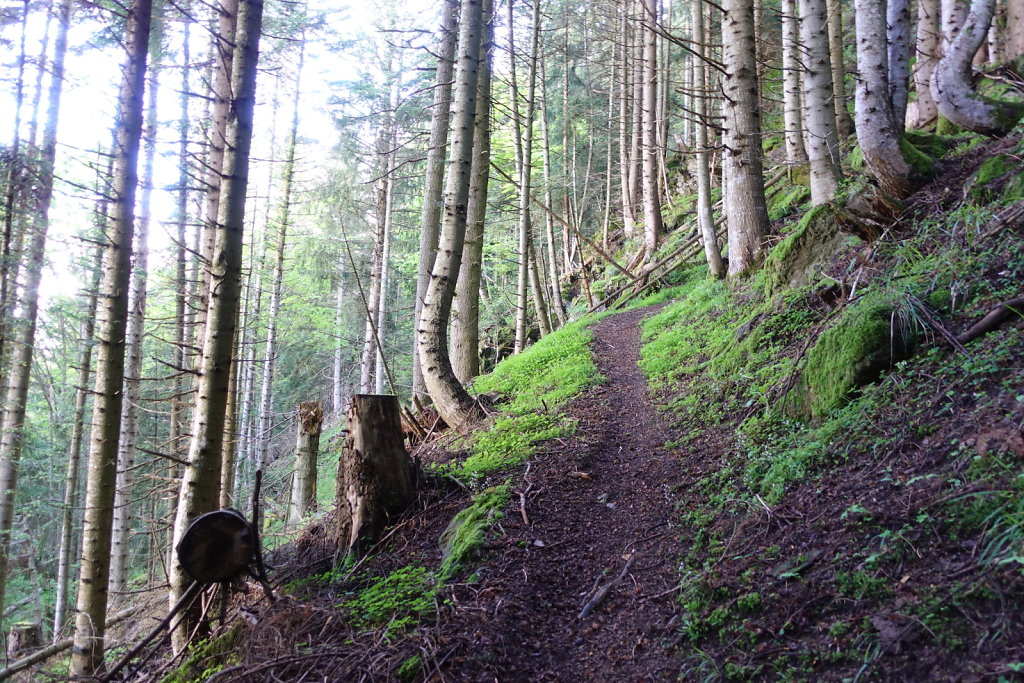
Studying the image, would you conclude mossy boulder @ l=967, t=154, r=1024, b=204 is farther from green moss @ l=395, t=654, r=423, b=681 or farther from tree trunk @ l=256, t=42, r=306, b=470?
tree trunk @ l=256, t=42, r=306, b=470

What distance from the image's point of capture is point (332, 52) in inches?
525

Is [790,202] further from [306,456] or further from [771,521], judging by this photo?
[306,456]

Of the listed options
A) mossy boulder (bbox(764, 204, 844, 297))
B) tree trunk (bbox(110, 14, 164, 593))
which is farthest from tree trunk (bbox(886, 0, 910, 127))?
tree trunk (bbox(110, 14, 164, 593))

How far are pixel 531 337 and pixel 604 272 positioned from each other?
10.1 feet

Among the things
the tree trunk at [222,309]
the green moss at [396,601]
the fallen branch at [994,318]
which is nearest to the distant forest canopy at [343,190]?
the tree trunk at [222,309]

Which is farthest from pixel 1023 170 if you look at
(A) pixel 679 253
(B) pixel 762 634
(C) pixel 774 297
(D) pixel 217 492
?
(A) pixel 679 253

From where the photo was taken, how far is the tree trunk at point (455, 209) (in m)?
6.58

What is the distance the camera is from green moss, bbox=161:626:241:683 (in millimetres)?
3576

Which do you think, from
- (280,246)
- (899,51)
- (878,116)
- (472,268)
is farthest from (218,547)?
(280,246)

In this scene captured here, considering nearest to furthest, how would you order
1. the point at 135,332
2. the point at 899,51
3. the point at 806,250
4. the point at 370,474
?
the point at 370,474, the point at 806,250, the point at 899,51, the point at 135,332

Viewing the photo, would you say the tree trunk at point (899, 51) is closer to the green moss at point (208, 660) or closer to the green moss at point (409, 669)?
the green moss at point (409, 669)

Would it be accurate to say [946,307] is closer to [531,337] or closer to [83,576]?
[83,576]

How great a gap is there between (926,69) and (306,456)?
40.0 feet

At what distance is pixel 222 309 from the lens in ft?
15.0
